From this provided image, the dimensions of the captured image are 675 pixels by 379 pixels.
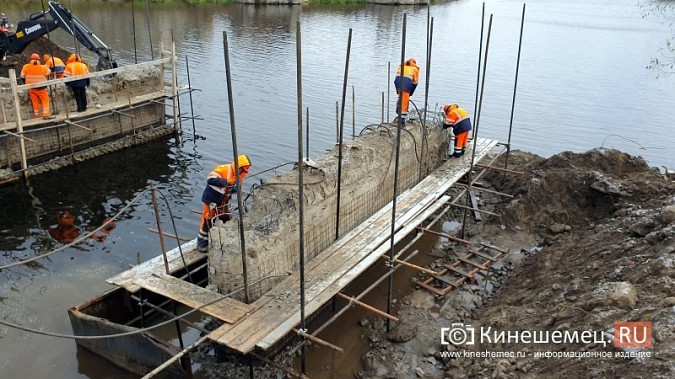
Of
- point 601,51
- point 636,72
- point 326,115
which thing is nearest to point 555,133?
point 326,115

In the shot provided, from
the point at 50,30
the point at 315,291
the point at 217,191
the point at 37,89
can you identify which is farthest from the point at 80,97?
the point at 315,291

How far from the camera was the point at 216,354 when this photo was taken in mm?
8125

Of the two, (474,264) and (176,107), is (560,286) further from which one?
(176,107)

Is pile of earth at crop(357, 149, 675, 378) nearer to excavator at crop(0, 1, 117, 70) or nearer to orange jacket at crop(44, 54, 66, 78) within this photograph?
orange jacket at crop(44, 54, 66, 78)

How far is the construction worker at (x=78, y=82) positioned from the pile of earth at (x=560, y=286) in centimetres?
1109

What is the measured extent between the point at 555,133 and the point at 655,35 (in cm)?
2121

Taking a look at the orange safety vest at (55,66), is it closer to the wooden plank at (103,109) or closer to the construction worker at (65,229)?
the wooden plank at (103,109)

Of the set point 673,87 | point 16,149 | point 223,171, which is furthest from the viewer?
point 673,87

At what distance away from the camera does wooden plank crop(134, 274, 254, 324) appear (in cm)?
727

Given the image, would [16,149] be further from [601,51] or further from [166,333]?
[601,51]

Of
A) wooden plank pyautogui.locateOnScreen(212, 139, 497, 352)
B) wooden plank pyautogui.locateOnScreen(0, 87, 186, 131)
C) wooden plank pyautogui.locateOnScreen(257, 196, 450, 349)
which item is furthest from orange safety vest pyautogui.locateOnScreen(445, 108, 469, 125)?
wooden plank pyautogui.locateOnScreen(0, 87, 186, 131)

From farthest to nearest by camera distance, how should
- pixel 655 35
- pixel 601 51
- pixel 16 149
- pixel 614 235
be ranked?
pixel 655 35, pixel 601 51, pixel 16 149, pixel 614 235

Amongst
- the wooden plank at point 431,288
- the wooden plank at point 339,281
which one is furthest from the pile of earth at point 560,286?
the wooden plank at point 339,281

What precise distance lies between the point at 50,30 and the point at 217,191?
12.4 meters
